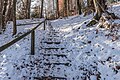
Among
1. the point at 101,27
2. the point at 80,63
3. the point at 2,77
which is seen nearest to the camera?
the point at 2,77

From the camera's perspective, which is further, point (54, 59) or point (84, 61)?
point (54, 59)

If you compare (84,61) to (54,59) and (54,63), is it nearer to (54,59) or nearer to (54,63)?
(54,63)

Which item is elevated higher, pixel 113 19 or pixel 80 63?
pixel 113 19

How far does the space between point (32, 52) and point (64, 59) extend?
4.66 feet

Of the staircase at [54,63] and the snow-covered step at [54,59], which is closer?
the staircase at [54,63]

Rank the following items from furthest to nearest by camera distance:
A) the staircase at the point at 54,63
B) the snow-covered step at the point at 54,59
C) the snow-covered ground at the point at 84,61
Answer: the snow-covered step at the point at 54,59 < the staircase at the point at 54,63 < the snow-covered ground at the point at 84,61

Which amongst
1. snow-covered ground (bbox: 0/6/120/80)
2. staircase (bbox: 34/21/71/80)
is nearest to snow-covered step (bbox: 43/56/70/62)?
staircase (bbox: 34/21/71/80)

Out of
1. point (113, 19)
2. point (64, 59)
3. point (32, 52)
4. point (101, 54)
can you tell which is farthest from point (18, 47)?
point (113, 19)

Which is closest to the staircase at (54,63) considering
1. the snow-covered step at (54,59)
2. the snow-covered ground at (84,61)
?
the snow-covered step at (54,59)

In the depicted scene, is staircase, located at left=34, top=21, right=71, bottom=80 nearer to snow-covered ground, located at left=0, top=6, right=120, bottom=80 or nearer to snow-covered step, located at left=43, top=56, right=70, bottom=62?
snow-covered step, located at left=43, top=56, right=70, bottom=62

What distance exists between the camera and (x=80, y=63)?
8961 millimetres

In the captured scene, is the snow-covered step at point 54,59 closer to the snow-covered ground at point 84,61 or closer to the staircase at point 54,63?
the staircase at point 54,63

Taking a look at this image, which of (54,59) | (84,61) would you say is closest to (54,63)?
(54,59)

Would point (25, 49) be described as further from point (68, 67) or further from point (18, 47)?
point (68, 67)
